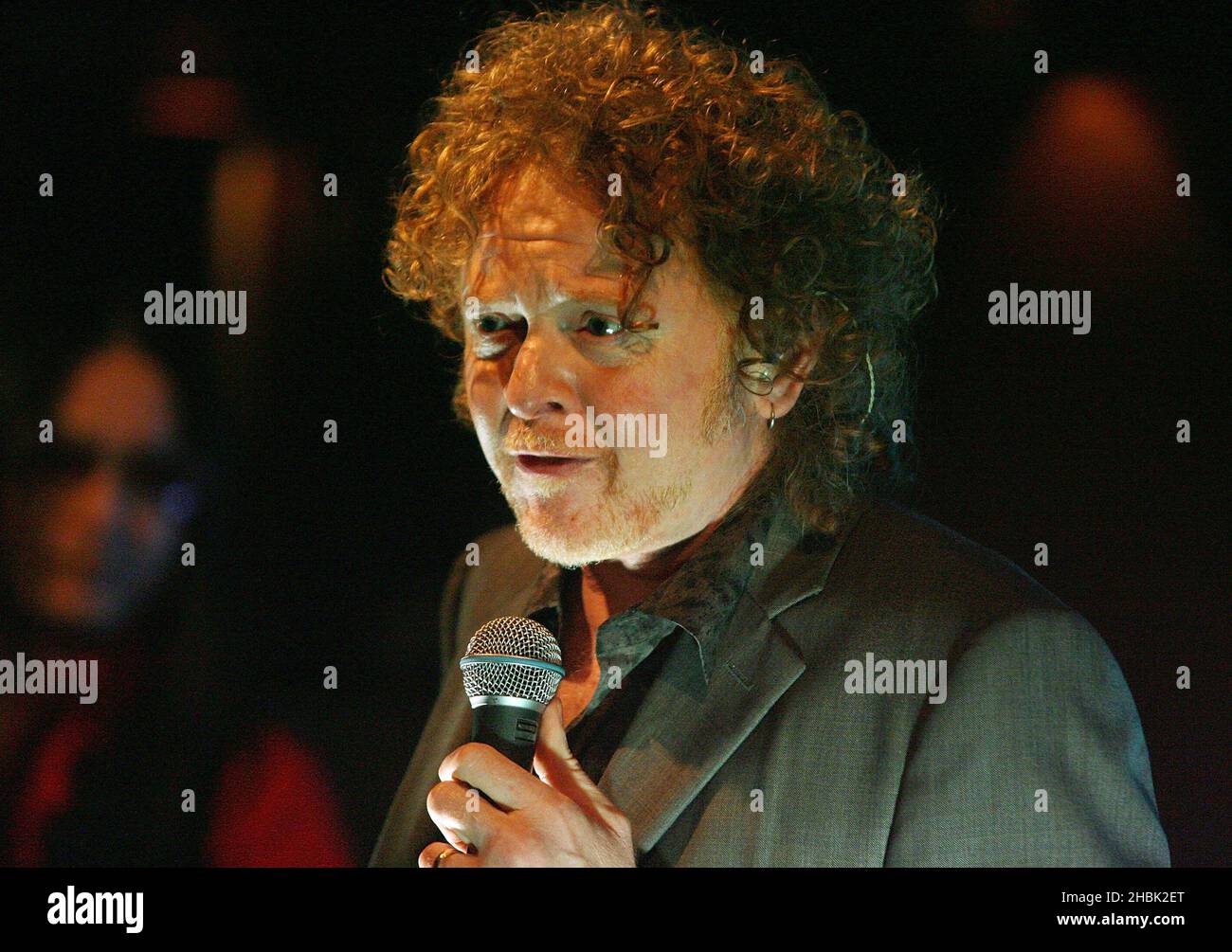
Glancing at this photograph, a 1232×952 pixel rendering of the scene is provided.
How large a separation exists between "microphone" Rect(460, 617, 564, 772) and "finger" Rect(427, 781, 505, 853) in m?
0.10

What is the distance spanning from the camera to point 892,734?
2338 mm

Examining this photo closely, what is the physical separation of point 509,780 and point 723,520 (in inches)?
28.0

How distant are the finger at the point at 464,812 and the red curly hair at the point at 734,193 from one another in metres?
0.86

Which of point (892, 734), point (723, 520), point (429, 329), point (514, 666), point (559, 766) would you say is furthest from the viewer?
point (429, 329)

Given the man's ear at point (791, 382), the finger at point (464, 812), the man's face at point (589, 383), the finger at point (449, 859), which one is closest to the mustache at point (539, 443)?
the man's face at point (589, 383)

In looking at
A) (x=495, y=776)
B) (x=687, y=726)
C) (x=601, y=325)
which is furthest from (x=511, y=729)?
(x=601, y=325)

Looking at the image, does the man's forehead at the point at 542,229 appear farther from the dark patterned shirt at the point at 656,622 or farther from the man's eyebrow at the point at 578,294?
the dark patterned shirt at the point at 656,622

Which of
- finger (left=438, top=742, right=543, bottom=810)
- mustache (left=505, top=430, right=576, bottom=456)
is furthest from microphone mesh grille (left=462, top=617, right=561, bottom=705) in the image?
mustache (left=505, top=430, right=576, bottom=456)

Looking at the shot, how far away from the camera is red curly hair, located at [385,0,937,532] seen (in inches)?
98.8

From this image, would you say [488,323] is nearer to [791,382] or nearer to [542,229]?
[542,229]

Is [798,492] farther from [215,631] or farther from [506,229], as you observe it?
[215,631]

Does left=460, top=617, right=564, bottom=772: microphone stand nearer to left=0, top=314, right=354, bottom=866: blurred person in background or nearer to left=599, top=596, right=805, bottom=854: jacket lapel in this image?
left=599, top=596, right=805, bottom=854: jacket lapel
